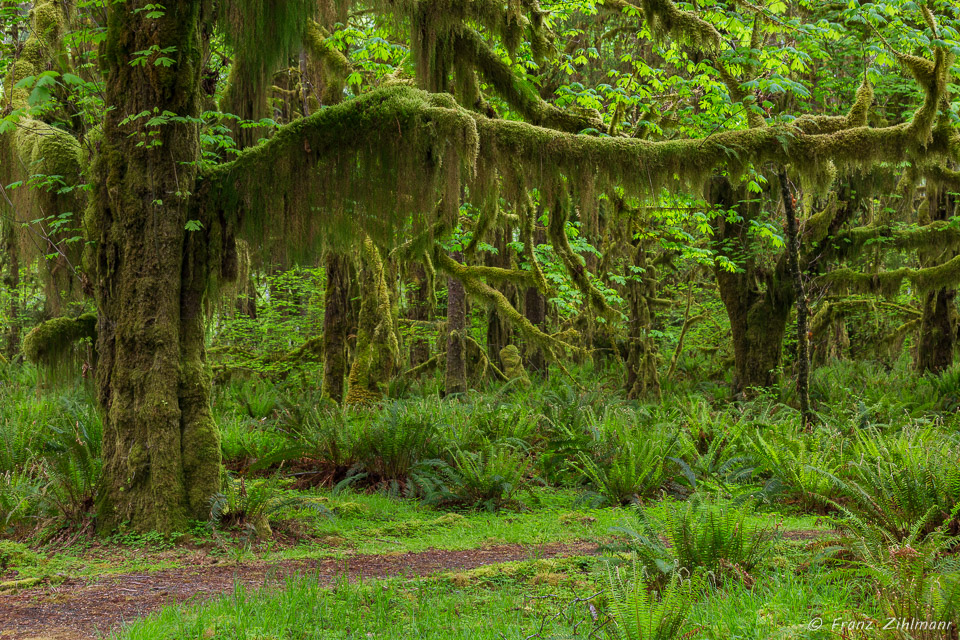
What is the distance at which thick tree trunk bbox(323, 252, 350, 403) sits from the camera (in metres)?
11.3

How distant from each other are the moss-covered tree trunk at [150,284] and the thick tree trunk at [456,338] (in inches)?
257

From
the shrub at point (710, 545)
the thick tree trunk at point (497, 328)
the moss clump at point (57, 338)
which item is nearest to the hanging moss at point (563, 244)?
the shrub at point (710, 545)

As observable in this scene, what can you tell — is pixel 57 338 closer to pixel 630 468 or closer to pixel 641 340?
pixel 630 468

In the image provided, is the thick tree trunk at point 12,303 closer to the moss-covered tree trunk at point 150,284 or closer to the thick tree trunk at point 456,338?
the thick tree trunk at point 456,338

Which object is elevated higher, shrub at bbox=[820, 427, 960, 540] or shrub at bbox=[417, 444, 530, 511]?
shrub at bbox=[820, 427, 960, 540]

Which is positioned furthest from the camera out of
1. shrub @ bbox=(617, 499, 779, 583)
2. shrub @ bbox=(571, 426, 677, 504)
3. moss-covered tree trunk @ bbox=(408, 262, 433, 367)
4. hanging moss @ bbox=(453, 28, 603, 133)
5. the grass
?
moss-covered tree trunk @ bbox=(408, 262, 433, 367)

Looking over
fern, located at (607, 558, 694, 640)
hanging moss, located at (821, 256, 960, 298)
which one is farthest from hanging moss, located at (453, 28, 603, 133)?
hanging moss, located at (821, 256, 960, 298)

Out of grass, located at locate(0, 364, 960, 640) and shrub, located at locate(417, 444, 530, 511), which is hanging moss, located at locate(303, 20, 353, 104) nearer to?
grass, located at locate(0, 364, 960, 640)

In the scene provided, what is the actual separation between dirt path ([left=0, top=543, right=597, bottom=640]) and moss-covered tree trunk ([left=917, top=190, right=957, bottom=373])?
12.6 meters

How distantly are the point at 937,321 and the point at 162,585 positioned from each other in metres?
15.9

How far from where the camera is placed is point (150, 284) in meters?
5.84

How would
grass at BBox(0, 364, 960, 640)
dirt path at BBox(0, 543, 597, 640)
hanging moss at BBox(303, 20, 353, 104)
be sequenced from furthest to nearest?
hanging moss at BBox(303, 20, 353, 104), dirt path at BBox(0, 543, 597, 640), grass at BBox(0, 364, 960, 640)

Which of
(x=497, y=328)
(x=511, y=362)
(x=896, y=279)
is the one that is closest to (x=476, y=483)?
(x=511, y=362)

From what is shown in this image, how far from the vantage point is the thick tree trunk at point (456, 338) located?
12.5m
